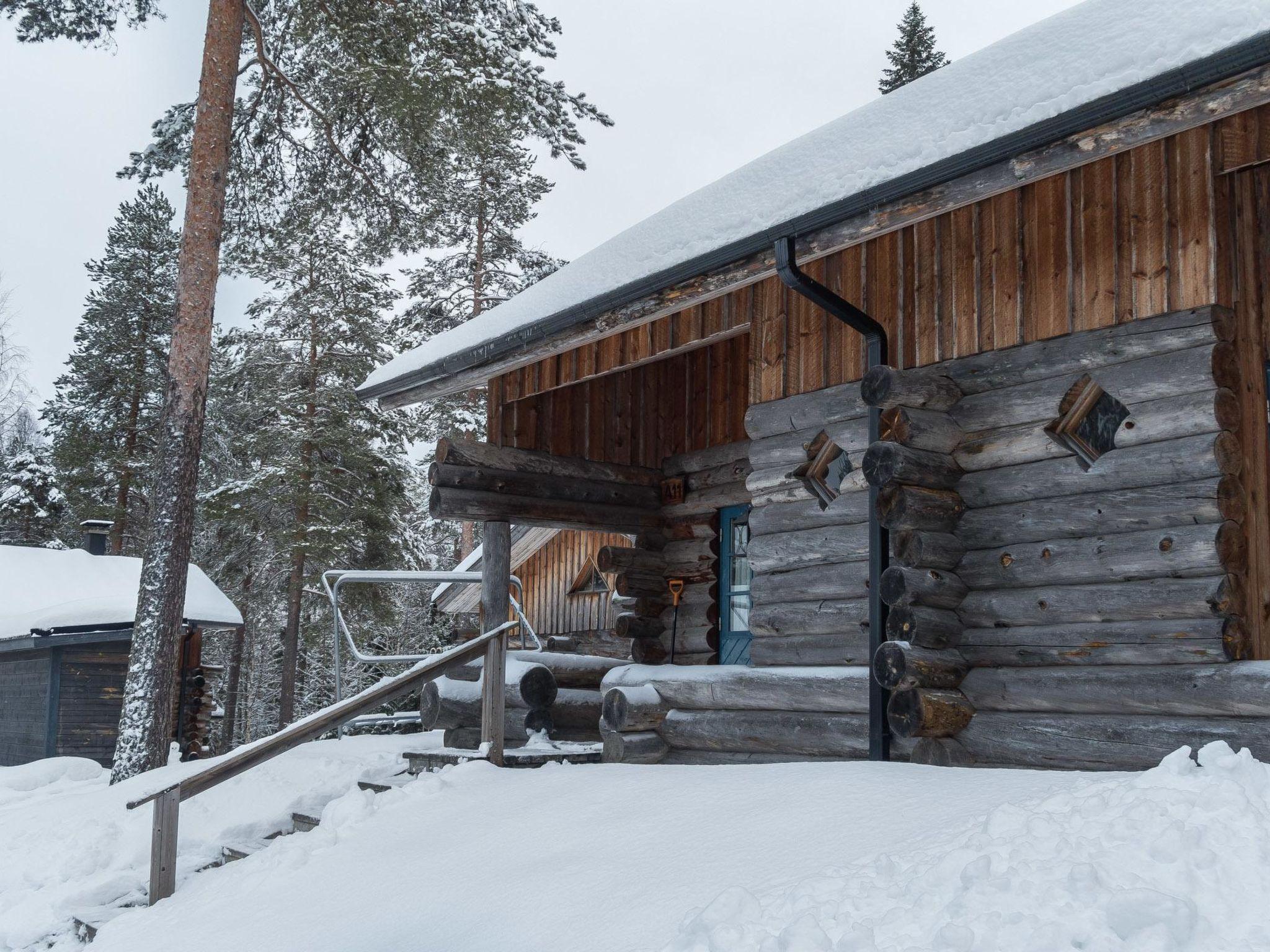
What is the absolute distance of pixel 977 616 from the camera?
22.0 feet

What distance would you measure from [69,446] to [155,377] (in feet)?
7.69

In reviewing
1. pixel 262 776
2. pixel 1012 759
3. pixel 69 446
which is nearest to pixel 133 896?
pixel 262 776

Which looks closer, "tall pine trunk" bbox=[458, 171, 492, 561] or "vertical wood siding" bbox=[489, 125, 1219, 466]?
"vertical wood siding" bbox=[489, 125, 1219, 466]

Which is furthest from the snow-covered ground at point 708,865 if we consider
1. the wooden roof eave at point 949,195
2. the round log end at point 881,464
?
the wooden roof eave at point 949,195

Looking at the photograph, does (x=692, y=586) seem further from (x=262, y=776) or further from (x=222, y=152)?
(x=222, y=152)

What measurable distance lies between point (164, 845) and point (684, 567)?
593cm

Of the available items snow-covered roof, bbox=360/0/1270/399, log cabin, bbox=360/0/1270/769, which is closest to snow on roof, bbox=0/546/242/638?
snow-covered roof, bbox=360/0/1270/399

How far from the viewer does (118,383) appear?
84.0 ft

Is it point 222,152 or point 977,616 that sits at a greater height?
point 222,152

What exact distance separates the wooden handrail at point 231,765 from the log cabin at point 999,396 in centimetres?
183

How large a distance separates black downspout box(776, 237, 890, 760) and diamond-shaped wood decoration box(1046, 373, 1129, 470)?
1.08m

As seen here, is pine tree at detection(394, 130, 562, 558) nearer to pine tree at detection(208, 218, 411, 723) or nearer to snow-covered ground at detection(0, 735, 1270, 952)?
pine tree at detection(208, 218, 411, 723)

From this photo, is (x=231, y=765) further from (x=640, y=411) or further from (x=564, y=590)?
(x=564, y=590)

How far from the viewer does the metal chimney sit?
20.2m
